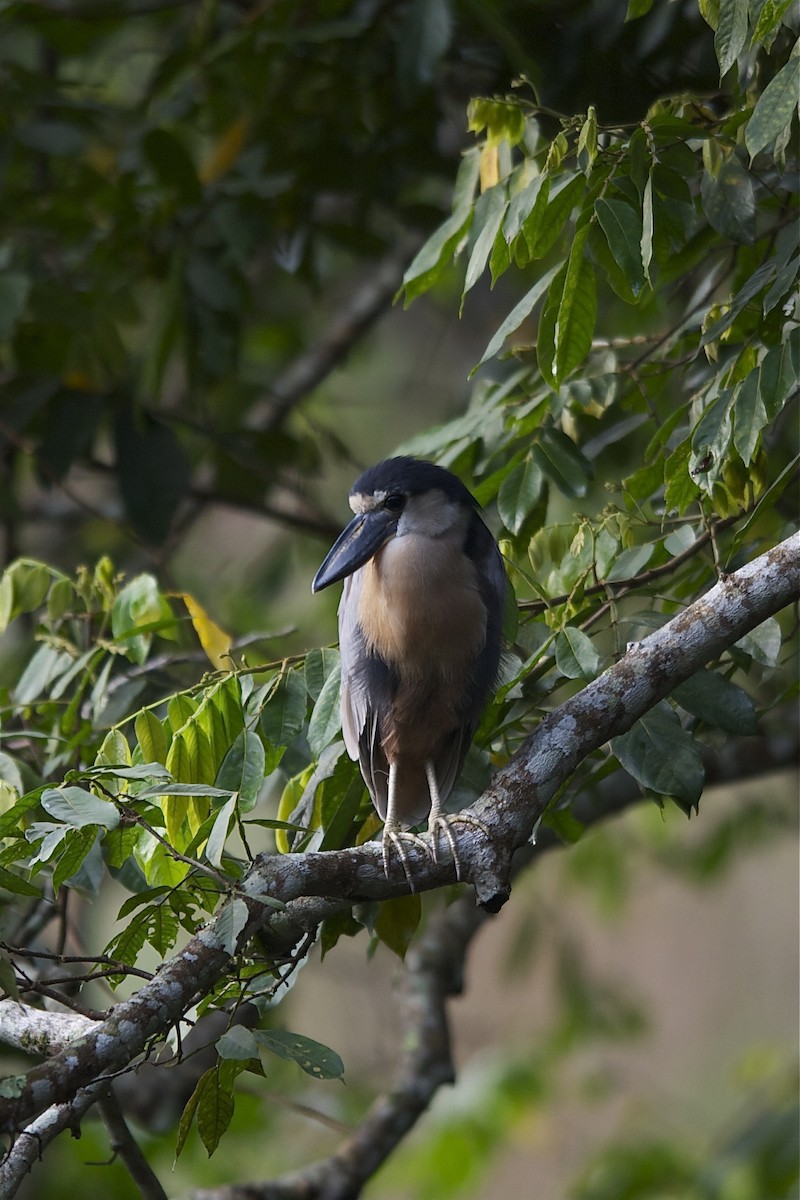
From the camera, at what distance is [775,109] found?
5.10 feet

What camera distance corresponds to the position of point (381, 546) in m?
2.09

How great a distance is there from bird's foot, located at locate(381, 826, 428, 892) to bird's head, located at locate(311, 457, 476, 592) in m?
0.47

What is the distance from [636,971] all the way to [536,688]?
6554mm

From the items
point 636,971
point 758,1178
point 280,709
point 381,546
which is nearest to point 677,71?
point 381,546

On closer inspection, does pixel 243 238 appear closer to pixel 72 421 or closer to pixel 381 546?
pixel 72 421

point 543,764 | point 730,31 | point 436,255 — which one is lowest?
point 543,764

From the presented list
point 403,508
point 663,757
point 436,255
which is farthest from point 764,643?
point 436,255

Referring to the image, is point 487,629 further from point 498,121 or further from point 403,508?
point 498,121

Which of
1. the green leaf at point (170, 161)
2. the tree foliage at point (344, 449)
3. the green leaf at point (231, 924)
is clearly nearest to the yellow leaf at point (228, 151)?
the tree foliage at point (344, 449)

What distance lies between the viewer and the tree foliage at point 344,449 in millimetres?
1593

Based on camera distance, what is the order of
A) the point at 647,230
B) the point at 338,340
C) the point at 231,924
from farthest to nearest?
the point at 338,340 < the point at 647,230 < the point at 231,924

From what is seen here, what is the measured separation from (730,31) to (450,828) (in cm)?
120

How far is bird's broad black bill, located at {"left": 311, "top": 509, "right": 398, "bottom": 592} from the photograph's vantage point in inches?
80.0

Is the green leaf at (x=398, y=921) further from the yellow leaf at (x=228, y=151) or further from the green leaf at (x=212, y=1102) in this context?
the yellow leaf at (x=228, y=151)
